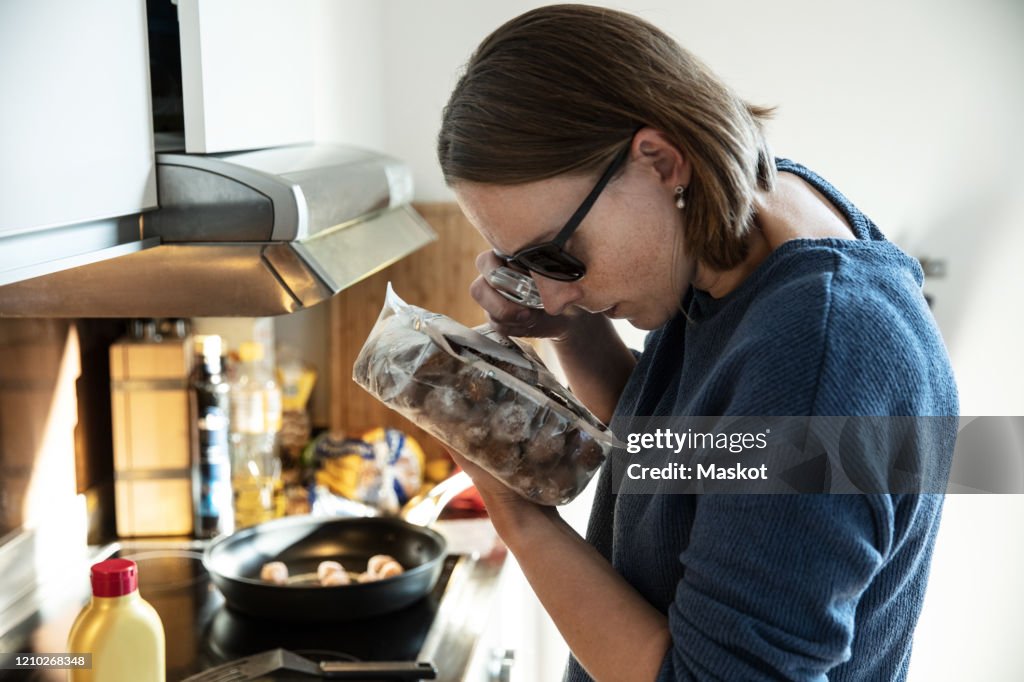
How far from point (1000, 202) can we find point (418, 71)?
1.37 m

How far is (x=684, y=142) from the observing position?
798 millimetres

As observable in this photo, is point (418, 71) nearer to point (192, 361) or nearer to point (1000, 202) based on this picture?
point (192, 361)

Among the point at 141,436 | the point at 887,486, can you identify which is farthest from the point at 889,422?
the point at 141,436

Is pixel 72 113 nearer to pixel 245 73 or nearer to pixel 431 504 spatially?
pixel 245 73

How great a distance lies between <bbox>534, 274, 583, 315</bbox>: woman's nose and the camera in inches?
34.8

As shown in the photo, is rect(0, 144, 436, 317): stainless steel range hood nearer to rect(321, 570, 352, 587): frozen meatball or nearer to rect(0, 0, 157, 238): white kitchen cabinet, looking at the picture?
rect(0, 0, 157, 238): white kitchen cabinet

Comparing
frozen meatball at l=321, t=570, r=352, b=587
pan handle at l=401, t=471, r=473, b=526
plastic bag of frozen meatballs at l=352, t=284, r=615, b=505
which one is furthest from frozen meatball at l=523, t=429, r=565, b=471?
pan handle at l=401, t=471, r=473, b=526

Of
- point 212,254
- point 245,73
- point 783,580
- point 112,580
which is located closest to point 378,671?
point 112,580

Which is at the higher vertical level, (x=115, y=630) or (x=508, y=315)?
(x=508, y=315)

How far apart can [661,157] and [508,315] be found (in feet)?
1.00

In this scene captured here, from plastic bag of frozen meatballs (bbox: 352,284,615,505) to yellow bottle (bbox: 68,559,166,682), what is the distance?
31 centimetres

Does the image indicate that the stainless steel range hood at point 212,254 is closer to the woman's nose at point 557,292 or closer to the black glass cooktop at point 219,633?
the woman's nose at point 557,292

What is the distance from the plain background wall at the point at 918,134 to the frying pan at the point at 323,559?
60 cm

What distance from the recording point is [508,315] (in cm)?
105
